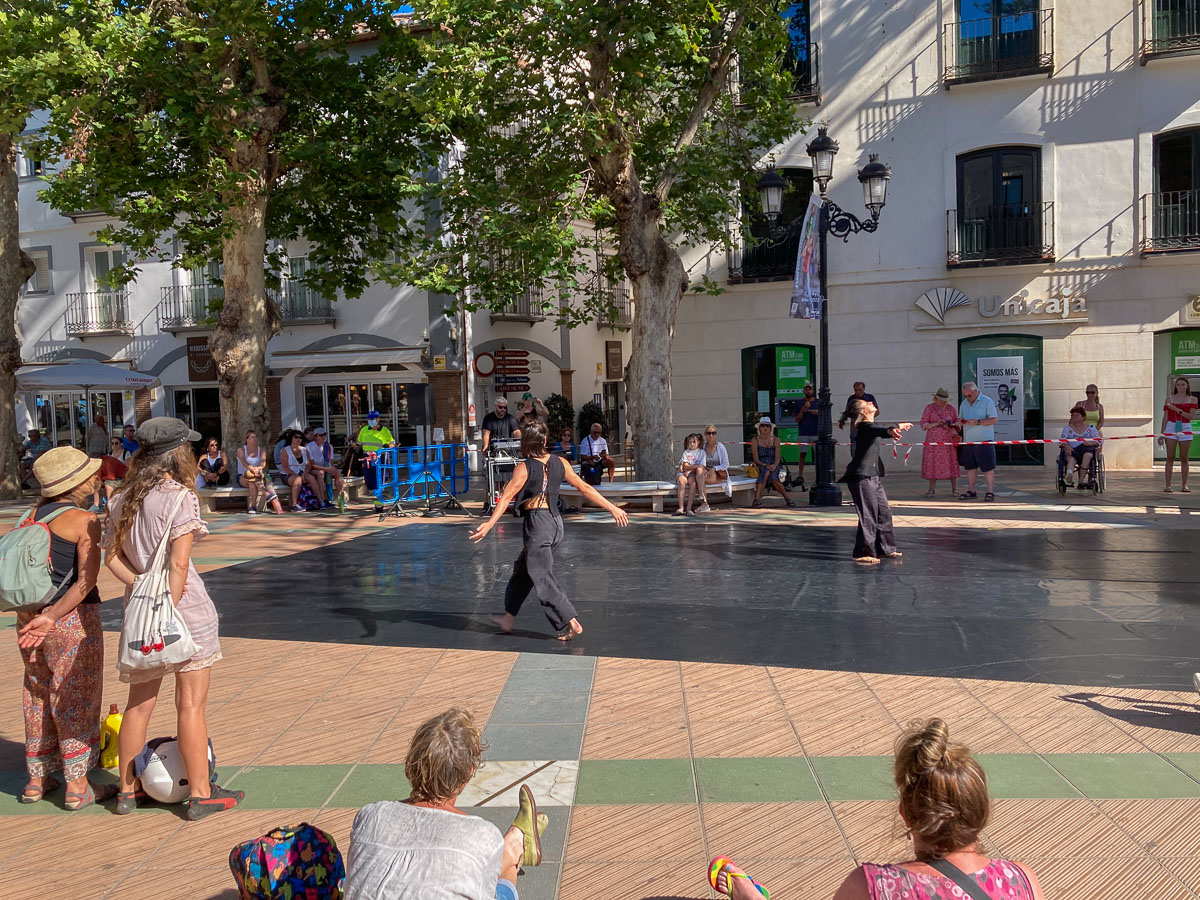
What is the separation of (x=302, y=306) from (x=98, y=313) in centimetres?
682

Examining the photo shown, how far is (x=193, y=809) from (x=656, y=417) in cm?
1204

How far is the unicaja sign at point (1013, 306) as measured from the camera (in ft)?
62.6

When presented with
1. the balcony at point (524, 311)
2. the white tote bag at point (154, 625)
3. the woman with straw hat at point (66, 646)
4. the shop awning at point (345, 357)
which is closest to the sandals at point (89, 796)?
the woman with straw hat at point (66, 646)

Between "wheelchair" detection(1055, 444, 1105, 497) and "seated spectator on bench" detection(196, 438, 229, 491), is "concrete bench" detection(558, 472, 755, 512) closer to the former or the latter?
"wheelchair" detection(1055, 444, 1105, 497)

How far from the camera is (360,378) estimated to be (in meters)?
25.4

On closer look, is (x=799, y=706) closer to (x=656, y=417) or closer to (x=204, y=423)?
(x=656, y=417)

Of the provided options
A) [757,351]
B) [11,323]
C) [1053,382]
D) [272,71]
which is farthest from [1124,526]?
[11,323]

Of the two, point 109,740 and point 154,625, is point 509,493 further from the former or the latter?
point 154,625

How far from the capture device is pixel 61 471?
14.9ft

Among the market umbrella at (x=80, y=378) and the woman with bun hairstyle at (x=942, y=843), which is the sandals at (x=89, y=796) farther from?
the market umbrella at (x=80, y=378)

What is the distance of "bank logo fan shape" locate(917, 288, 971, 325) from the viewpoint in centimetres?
1958

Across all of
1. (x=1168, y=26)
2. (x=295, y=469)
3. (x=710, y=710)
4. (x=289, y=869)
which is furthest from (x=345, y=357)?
(x=289, y=869)

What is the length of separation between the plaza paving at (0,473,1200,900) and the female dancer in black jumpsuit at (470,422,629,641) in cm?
29

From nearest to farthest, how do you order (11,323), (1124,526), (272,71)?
1. (1124,526)
2. (272,71)
3. (11,323)
